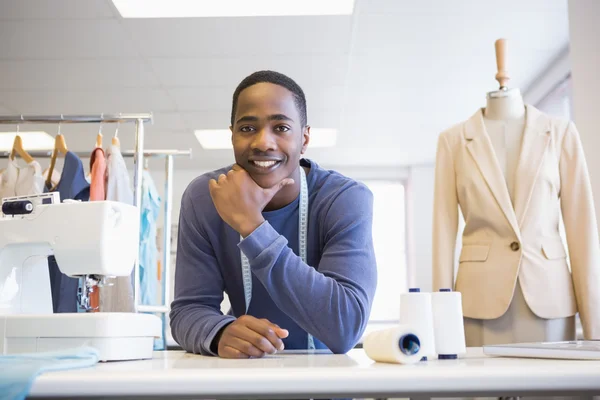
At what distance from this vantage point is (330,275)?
1333mm

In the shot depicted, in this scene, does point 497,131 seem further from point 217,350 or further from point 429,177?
point 429,177

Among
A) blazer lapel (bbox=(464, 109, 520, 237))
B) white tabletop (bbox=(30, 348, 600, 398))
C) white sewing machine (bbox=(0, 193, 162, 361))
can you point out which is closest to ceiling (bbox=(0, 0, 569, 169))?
blazer lapel (bbox=(464, 109, 520, 237))

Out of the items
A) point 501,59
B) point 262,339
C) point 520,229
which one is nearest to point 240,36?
point 501,59

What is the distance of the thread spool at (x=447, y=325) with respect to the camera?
1.08 m

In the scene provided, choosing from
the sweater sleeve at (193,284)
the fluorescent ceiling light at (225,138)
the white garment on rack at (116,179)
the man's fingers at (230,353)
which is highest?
the fluorescent ceiling light at (225,138)

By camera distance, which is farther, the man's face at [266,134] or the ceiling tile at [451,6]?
the ceiling tile at [451,6]

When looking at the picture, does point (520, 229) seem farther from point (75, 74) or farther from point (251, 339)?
point (75, 74)

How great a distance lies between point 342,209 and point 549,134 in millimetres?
1125

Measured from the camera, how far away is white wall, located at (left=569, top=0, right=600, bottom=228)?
258cm

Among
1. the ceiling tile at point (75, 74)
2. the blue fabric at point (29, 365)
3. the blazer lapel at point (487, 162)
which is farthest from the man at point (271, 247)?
the ceiling tile at point (75, 74)

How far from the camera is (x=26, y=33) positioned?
13.0 feet

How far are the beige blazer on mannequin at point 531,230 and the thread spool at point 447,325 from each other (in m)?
1.09

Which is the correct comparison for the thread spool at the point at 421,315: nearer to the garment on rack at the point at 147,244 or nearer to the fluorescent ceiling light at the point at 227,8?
the garment on rack at the point at 147,244

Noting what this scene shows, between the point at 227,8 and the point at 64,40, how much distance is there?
42.9 inches
